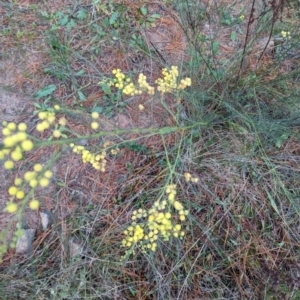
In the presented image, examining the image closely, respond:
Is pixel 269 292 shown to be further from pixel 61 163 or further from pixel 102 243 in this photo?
pixel 61 163

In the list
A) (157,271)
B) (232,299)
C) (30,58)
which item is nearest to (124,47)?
(30,58)

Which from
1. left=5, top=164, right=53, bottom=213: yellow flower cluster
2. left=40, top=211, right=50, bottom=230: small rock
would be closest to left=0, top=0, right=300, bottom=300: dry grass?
left=40, top=211, right=50, bottom=230: small rock

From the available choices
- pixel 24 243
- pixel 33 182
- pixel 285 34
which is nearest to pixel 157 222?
pixel 33 182

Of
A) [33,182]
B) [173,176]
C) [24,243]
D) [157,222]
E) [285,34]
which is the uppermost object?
[33,182]

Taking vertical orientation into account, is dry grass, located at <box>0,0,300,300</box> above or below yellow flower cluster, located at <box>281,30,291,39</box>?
below

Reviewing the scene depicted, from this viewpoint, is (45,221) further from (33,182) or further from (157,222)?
(33,182)

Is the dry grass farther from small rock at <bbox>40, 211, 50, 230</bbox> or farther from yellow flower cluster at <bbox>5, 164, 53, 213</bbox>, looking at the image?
yellow flower cluster at <bbox>5, 164, 53, 213</bbox>

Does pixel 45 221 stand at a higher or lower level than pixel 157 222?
lower

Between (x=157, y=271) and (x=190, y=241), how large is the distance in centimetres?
23

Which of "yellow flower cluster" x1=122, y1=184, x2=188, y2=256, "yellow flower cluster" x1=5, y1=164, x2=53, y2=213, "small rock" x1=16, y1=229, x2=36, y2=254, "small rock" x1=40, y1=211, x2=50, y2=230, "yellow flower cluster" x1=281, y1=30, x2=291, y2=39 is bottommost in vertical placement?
"small rock" x1=16, y1=229, x2=36, y2=254

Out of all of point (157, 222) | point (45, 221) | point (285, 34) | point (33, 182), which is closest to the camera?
point (33, 182)

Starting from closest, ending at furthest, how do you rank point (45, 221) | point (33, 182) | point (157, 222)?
point (33, 182) → point (157, 222) → point (45, 221)

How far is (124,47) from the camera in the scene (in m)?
2.31


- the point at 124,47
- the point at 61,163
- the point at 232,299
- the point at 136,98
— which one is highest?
the point at 124,47
